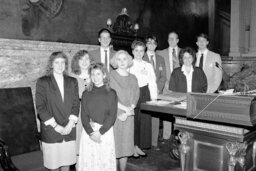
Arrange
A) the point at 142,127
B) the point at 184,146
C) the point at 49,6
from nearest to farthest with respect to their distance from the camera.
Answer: the point at 184,146
the point at 142,127
the point at 49,6

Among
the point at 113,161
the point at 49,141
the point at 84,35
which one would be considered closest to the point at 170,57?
the point at 84,35

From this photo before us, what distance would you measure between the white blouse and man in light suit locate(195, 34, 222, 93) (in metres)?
1.10

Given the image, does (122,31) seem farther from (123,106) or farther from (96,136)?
(96,136)

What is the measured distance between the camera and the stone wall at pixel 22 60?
4289mm

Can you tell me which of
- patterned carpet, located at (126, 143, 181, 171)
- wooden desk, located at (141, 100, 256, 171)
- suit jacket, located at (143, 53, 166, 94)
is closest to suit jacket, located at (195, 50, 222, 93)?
suit jacket, located at (143, 53, 166, 94)

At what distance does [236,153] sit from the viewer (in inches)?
113

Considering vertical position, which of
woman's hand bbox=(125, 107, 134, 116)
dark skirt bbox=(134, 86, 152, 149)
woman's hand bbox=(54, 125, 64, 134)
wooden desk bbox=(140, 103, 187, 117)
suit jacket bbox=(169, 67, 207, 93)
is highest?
suit jacket bbox=(169, 67, 207, 93)

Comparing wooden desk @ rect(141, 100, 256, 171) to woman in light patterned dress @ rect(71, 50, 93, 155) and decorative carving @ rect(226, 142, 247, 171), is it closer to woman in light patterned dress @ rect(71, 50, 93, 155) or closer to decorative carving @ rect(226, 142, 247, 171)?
decorative carving @ rect(226, 142, 247, 171)

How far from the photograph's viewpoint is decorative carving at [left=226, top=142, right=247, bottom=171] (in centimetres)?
284

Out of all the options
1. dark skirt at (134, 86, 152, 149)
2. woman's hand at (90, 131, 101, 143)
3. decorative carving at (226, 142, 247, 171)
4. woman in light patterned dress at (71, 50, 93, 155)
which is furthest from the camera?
dark skirt at (134, 86, 152, 149)

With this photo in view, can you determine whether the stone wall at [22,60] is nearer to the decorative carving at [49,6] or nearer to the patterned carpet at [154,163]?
the decorative carving at [49,6]

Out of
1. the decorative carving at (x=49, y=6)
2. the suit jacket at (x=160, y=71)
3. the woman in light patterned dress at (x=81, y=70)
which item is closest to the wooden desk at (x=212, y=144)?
the woman in light patterned dress at (x=81, y=70)

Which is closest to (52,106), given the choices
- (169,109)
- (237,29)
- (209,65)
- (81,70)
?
(81,70)

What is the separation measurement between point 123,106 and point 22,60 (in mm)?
2203
